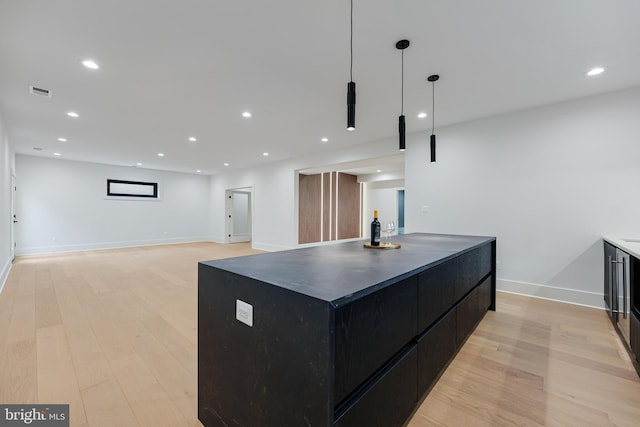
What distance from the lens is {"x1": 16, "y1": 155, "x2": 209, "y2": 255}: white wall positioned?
7070 millimetres

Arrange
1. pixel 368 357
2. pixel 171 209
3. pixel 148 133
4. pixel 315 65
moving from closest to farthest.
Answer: pixel 368 357
pixel 315 65
pixel 148 133
pixel 171 209

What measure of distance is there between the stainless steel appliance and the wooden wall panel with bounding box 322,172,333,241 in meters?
6.79

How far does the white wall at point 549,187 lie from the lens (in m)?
3.24

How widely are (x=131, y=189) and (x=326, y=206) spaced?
6342mm

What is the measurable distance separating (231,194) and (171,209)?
6.92 feet

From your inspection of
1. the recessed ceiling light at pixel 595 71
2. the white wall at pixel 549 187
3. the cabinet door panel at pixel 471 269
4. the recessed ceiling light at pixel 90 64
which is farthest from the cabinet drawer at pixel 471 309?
the recessed ceiling light at pixel 90 64

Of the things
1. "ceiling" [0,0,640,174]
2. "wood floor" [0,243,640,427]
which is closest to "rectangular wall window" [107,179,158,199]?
"ceiling" [0,0,640,174]

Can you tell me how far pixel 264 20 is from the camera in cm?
208

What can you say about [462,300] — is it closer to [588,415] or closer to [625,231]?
[588,415]

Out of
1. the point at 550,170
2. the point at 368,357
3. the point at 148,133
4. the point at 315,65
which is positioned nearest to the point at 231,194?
the point at 148,133

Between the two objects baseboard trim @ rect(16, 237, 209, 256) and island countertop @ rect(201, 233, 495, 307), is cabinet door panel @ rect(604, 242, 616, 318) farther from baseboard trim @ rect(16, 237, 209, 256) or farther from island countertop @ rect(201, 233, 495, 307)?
baseboard trim @ rect(16, 237, 209, 256)

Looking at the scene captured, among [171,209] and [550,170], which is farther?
[171,209]

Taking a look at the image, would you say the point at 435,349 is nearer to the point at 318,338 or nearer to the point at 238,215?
the point at 318,338

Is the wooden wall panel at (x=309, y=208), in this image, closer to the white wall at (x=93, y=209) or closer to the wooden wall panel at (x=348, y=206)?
the wooden wall panel at (x=348, y=206)
